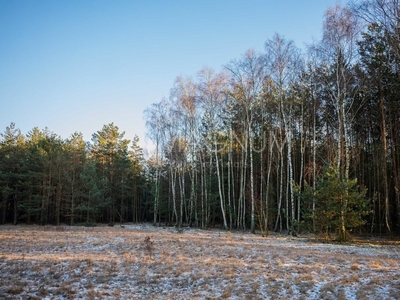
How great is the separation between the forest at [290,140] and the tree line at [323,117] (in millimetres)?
74

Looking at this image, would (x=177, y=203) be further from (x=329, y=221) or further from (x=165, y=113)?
(x=329, y=221)

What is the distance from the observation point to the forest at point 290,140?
14.8 m

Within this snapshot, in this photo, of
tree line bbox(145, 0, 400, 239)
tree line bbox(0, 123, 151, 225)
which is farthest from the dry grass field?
tree line bbox(0, 123, 151, 225)

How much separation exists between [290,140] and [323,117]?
12.2 feet

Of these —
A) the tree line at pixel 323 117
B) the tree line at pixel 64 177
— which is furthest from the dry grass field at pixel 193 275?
the tree line at pixel 64 177

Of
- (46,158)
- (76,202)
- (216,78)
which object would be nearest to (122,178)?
(76,202)

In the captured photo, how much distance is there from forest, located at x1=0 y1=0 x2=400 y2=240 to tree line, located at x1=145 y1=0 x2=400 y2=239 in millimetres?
74

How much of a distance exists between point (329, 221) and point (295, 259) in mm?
5867

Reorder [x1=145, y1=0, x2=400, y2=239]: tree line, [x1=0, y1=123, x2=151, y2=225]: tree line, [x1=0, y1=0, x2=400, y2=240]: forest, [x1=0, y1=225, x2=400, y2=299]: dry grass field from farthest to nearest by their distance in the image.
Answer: [x1=0, y1=123, x2=151, y2=225]: tree line < [x1=0, y1=0, x2=400, y2=240]: forest < [x1=145, y1=0, x2=400, y2=239]: tree line < [x1=0, y1=225, x2=400, y2=299]: dry grass field

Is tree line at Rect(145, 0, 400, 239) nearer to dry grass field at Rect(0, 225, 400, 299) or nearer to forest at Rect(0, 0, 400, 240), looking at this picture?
forest at Rect(0, 0, 400, 240)

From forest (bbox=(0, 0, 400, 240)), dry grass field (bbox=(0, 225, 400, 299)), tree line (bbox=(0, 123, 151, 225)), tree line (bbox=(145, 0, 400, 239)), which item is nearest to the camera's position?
dry grass field (bbox=(0, 225, 400, 299))

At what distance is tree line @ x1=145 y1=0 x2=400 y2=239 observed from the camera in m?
13.5

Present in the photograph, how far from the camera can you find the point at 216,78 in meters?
21.6

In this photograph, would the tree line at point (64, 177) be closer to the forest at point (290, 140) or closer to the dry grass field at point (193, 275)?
the forest at point (290, 140)
